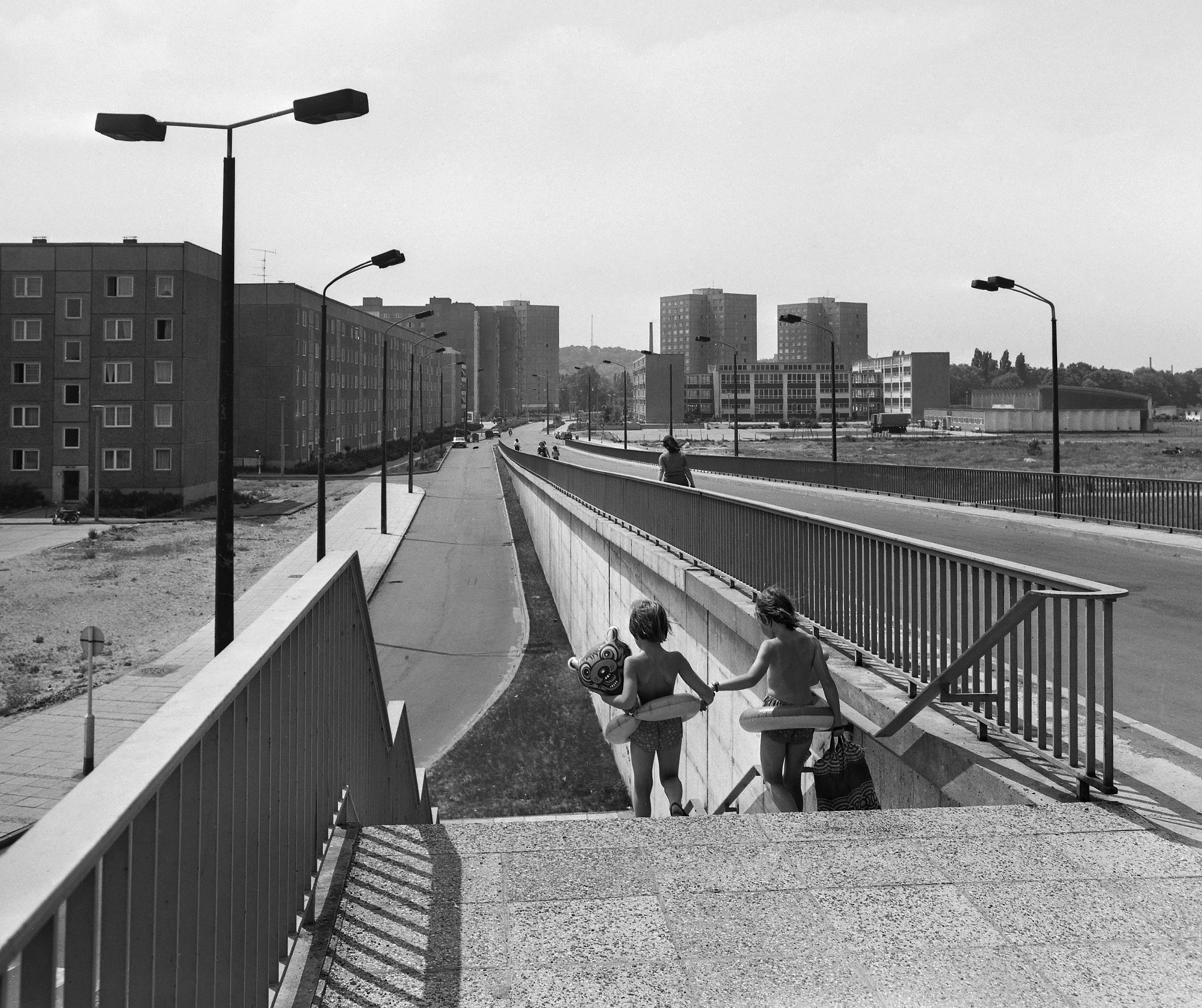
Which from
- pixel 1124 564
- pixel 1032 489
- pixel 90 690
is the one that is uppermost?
pixel 1032 489

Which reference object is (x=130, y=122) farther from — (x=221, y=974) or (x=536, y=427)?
(x=536, y=427)

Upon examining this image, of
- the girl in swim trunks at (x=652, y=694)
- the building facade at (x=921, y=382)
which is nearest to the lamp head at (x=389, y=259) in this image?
the girl in swim trunks at (x=652, y=694)

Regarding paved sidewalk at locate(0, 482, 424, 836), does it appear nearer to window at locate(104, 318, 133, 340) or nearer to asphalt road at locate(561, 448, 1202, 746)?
asphalt road at locate(561, 448, 1202, 746)

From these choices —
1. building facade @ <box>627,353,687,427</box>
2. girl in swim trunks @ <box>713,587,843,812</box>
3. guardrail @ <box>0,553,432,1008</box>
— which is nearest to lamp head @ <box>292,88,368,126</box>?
girl in swim trunks @ <box>713,587,843,812</box>

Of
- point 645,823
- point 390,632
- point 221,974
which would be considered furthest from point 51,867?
point 390,632

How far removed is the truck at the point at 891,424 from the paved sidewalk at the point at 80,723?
89898 millimetres

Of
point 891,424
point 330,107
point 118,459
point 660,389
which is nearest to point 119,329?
point 118,459

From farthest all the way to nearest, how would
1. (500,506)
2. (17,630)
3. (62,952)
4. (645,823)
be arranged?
(500,506)
(17,630)
(645,823)
(62,952)

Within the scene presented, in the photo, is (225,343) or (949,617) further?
(225,343)

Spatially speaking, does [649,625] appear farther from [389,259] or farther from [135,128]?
[389,259]

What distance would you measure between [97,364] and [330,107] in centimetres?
6089

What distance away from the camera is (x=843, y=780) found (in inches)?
234

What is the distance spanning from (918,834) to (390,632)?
933 inches

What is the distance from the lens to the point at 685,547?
1354 cm
